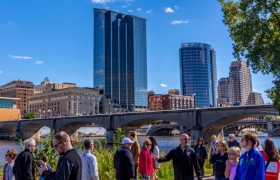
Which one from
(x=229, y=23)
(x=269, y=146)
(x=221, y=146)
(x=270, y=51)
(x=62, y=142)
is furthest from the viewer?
(x=229, y=23)

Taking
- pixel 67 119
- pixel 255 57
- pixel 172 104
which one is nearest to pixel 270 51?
pixel 255 57

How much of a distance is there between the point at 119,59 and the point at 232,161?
168925 mm

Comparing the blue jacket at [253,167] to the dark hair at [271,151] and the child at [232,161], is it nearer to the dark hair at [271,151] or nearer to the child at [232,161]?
the child at [232,161]

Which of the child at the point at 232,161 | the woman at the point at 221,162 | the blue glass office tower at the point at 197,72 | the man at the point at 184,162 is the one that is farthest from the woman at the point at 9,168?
the blue glass office tower at the point at 197,72

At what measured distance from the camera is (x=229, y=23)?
69.6 ft

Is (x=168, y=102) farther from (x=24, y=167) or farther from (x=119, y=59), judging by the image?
(x=24, y=167)

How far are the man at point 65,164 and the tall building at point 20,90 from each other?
163842 millimetres

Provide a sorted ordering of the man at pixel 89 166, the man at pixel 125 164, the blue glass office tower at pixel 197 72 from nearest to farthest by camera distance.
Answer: the man at pixel 89 166 → the man at pixel 125 164 → the blue glass office tower at pixel 197 72

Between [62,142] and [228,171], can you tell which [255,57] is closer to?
[228,171]

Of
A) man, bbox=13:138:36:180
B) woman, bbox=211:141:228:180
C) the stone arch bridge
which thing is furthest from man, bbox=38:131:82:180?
A: the stone arch bridge

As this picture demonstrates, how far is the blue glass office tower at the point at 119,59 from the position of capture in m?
170

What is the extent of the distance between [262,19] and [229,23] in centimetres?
231

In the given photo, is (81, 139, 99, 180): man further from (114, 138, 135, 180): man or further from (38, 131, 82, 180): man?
(38, 131, 82, 180): man

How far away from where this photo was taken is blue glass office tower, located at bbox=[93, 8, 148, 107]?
17025 centimetres
